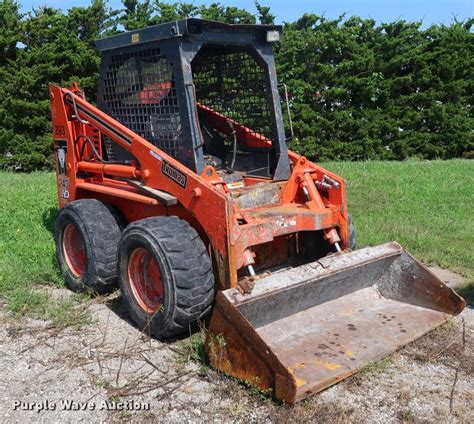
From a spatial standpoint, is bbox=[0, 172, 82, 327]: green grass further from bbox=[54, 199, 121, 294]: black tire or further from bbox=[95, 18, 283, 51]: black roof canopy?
bbox=[95, 18, 283, 51]: black roof canopy

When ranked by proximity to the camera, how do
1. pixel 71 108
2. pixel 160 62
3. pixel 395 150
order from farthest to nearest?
pixel 395 150 → pixel 71 108 → pixel 160 62

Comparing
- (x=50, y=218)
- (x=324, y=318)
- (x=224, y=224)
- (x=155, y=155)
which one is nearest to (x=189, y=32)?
(x=155, y=155)

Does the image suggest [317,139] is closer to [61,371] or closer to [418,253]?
[418,253]

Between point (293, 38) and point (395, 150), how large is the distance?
3891mm

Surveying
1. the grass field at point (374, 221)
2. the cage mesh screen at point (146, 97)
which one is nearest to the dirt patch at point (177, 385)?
the grass field at point (374, 221)

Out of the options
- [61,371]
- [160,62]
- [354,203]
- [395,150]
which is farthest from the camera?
[395,150]

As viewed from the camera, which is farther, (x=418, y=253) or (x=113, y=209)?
(x=418, y=253)

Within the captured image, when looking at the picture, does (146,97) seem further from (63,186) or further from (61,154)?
(63,186)

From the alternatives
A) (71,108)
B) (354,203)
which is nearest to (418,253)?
(354,203)

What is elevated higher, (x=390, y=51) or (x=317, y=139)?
(x=390, y=51)

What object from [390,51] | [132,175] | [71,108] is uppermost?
[390,51]

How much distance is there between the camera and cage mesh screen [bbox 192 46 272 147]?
5489 mm

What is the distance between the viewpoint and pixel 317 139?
15258mm

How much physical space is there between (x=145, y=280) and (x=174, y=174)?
863mm
